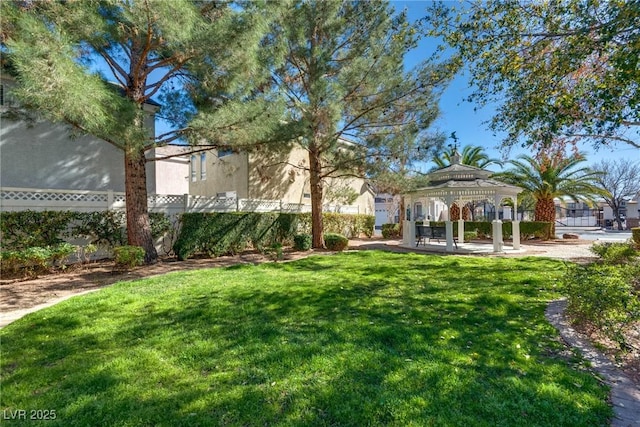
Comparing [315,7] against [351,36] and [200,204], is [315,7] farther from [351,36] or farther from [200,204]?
[200,204]

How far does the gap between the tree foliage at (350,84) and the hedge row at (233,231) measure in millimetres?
1572

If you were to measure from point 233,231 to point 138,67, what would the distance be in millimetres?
5829

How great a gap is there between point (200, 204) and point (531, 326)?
35.2 ft

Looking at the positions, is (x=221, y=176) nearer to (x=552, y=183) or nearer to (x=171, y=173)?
(x=171, y=173)

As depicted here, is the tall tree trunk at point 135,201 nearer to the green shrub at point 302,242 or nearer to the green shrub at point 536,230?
the green shrub at point 302,242

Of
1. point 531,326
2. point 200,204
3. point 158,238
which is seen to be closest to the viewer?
point 531,326

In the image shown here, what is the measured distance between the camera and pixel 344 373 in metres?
2.94

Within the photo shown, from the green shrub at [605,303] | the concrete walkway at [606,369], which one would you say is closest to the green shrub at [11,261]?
the concrete walkway at [606,369]

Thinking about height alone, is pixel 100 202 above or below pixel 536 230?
above

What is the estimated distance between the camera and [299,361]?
3.17 metres

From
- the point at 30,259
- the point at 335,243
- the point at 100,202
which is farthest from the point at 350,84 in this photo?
the point at 30,259

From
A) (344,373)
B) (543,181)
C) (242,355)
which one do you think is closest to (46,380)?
(242,355)

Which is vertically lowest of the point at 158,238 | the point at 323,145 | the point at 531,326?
the point at 531,326

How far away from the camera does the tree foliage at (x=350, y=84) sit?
35.3 feet
